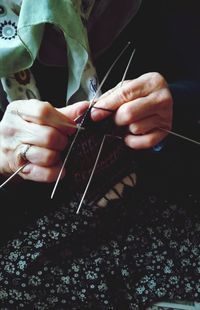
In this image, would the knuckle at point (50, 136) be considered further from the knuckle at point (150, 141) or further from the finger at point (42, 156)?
the knuckle at point (150, 141)

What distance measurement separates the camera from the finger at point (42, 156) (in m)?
0.70

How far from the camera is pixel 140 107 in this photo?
0.70m

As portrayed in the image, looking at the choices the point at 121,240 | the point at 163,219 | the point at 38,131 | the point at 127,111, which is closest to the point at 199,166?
the point at 163,219

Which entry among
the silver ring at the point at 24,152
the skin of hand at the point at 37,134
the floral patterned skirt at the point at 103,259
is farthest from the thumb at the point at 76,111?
the floral patterned skirt at the point at 103,259

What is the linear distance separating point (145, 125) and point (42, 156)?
23 cm

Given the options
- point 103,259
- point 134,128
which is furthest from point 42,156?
point 103,259

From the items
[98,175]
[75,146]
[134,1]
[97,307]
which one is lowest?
[97,307]

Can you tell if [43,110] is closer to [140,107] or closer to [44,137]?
[44,137]

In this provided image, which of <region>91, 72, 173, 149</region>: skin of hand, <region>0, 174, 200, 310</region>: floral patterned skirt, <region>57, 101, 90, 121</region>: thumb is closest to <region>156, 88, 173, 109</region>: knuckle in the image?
<region>91, 72, 173, 149</region>: skin of hand

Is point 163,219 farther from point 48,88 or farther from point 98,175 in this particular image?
point 48,88

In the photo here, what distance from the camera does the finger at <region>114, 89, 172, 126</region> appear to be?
0.69 meters

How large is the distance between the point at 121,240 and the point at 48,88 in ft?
1.58

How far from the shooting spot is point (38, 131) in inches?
26.9

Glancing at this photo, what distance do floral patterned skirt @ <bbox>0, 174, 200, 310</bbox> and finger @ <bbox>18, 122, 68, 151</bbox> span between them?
0.99 feet
